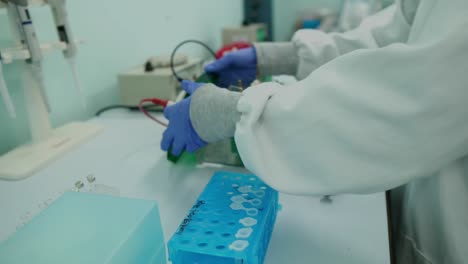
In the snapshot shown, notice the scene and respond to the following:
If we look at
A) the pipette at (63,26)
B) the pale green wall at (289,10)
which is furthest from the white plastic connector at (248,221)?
the pale green wall at (289,10)

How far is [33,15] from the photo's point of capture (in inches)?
33.5

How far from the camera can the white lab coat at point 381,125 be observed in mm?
413

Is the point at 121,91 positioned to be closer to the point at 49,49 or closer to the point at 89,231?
the point at 49,49

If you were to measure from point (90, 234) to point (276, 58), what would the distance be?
0.80m

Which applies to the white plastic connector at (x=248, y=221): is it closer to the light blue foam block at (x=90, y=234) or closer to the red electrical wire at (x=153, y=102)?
the light blue foam block at (x=90, y=234)

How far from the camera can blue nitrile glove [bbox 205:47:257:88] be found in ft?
3.25

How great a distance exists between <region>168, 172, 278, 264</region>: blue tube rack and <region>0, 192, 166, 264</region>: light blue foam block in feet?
0.12

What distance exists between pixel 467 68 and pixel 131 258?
1.50 ft

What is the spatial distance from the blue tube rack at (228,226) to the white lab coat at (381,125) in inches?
2.0

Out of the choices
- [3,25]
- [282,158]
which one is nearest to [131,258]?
[282,158]

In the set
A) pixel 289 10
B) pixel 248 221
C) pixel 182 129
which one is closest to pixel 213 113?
pixel 182 129

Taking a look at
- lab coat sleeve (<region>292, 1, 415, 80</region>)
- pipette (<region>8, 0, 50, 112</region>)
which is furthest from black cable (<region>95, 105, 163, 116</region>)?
lab coat sleeve (<region>292, 1, 415, 80</region>)

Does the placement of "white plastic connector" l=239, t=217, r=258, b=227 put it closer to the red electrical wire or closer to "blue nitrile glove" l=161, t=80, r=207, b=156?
"blue nitrile glove" l=161, t=80, r=207, b=156

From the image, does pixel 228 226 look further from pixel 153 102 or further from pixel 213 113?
pixel 153 102
